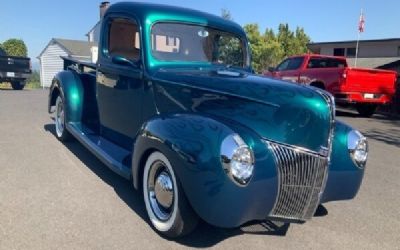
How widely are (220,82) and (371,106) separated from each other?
11048 mm

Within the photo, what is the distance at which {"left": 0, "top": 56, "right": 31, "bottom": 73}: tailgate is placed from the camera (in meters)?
18.6

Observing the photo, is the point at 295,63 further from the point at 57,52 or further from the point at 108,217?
the point at 57,52

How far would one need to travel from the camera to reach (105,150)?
4.70 metres

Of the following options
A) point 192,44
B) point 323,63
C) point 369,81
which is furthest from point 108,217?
point 323,63

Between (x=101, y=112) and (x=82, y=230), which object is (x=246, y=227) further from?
(x=101, y=112)

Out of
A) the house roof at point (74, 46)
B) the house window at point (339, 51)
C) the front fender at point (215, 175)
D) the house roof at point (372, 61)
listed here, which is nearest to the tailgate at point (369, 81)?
the front fender at point (215, 175)

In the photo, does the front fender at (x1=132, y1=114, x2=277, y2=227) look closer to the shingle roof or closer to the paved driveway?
the paved driveway

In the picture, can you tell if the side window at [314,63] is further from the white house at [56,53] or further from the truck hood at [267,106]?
the white house at [56,53]

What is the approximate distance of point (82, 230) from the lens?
3453 mm

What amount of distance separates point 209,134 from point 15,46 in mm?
56242

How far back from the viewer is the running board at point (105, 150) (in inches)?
163

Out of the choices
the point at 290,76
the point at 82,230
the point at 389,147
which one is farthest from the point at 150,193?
the point at 290,76

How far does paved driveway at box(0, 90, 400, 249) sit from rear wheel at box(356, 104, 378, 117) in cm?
797

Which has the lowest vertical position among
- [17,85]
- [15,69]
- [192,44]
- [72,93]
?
[17,85]
